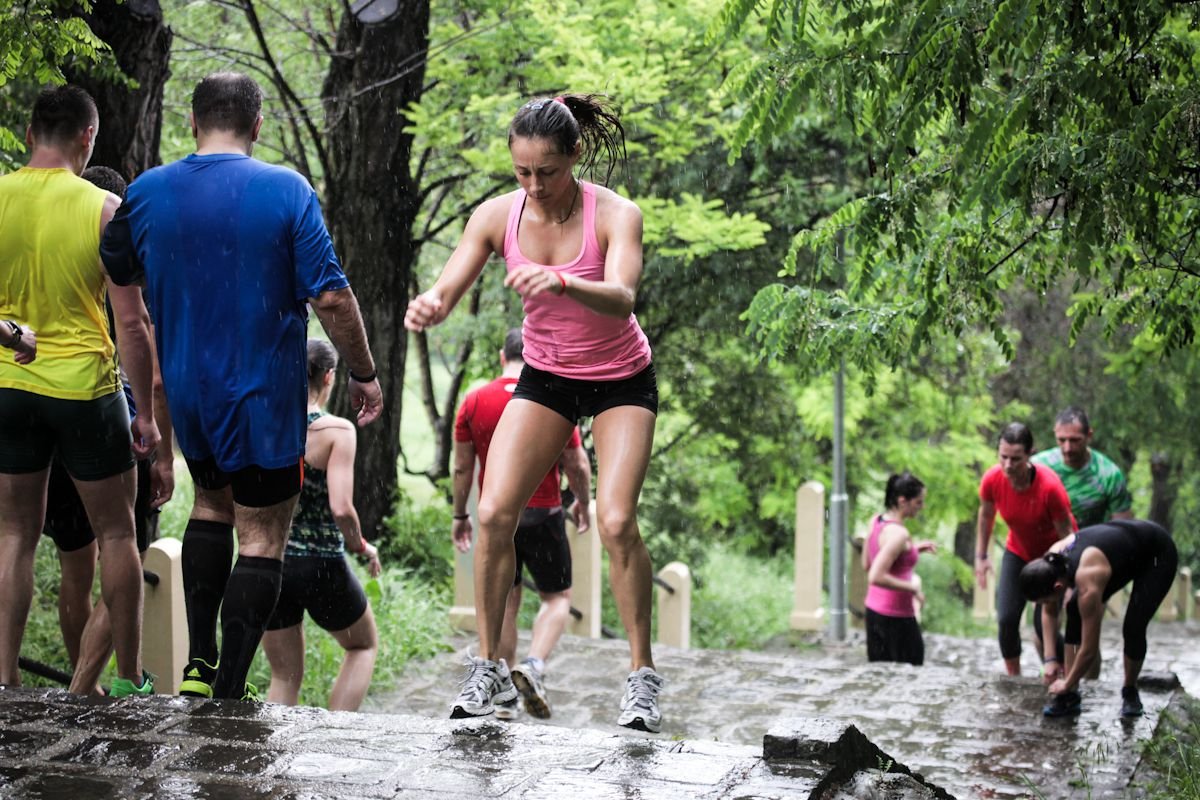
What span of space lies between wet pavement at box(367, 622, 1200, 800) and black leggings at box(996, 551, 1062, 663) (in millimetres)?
405

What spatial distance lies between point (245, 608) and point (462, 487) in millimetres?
2667

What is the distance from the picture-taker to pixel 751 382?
50.8 ft

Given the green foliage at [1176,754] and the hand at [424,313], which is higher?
the hand at [424,313]

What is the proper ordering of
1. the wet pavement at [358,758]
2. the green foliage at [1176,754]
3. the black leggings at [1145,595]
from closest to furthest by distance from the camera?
the wet pavement at [358,758] → the green foliage at [1176,754] → the black leggings at [1145,595]

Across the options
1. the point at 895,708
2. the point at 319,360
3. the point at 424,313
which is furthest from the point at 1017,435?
the point at 424,313

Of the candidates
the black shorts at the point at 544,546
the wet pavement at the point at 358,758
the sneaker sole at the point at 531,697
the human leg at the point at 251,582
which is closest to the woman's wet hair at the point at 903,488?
the black shorts at the point at 544,546

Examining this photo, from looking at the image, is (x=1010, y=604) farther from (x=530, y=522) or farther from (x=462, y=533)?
(x=462, y=533)

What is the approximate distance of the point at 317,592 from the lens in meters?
6.16

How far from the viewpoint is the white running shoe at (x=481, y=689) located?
481 centimetres

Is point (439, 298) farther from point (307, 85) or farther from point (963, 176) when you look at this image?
point (307, 85)

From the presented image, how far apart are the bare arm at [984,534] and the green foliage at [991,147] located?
1859 millimetres

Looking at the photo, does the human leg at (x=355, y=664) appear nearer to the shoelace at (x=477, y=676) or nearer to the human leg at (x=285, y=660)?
the human leg at (x=285, y=660)

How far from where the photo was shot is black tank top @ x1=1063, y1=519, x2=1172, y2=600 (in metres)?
7.67

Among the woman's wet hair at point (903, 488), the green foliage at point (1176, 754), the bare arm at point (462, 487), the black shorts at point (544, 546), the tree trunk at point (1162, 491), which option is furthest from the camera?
the tree trunk at point (1162, 491)
